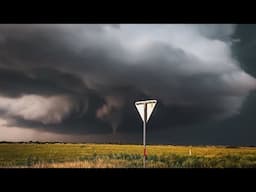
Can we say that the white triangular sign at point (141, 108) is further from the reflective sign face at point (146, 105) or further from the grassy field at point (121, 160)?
the grassy field at point (121, 160)

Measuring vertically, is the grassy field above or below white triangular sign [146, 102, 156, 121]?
below

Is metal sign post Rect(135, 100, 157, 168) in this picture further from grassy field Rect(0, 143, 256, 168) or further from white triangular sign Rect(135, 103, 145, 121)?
grassy field Rect(0, 143, 256, 168)

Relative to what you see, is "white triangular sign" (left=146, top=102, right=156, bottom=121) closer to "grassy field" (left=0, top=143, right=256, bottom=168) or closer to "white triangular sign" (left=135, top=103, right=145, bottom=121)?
"white triangular sign" (left=135, top=103, right=145, bottom=121)

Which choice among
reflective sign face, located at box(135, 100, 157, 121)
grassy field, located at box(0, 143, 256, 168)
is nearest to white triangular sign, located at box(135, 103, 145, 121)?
reflective sign face, located at box(135, 100, 157, 121)

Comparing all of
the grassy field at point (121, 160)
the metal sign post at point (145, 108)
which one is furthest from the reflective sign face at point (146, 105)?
the grassy field at point (121, 160)

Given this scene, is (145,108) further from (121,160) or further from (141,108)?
(121,160)

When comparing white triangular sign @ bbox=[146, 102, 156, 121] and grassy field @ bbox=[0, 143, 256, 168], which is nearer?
white triangular sign @ bbox=[146, 102, 156, 121]

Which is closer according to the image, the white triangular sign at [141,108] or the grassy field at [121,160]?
the white triangular sign at [141,108]
